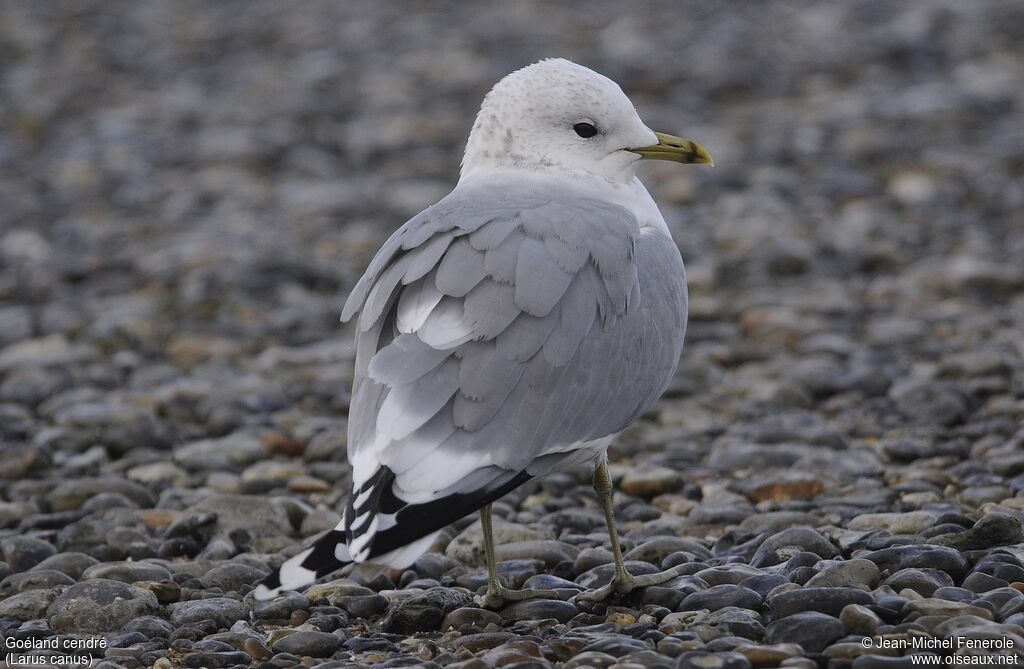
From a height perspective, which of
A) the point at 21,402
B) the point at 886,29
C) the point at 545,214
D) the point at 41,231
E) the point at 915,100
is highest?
the point at 886,29

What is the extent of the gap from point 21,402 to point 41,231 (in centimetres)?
332

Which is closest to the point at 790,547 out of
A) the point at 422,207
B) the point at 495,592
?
the point at 495,592

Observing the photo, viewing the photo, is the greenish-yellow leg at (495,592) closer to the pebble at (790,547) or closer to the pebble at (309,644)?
the pebble at (309,644)

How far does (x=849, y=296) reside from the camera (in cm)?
805

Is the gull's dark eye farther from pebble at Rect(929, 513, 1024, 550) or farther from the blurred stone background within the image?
pebble at Rect(929, 513, 1024, 550)

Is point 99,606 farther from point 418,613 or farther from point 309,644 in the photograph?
point 418,613

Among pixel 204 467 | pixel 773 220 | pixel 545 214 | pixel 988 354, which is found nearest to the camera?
pixel 545 214

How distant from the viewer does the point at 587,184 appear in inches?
192

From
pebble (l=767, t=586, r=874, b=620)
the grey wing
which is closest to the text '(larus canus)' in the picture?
the grey wing

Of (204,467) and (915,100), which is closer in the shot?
(204,467)

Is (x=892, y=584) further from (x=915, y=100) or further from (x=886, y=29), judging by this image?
(x=886, y=29)

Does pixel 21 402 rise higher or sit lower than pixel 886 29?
lower

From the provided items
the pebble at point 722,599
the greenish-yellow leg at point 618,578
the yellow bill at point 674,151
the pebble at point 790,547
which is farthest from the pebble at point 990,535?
the yellow bill at point 674,151

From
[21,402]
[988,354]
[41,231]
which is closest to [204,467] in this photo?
[21,402]
